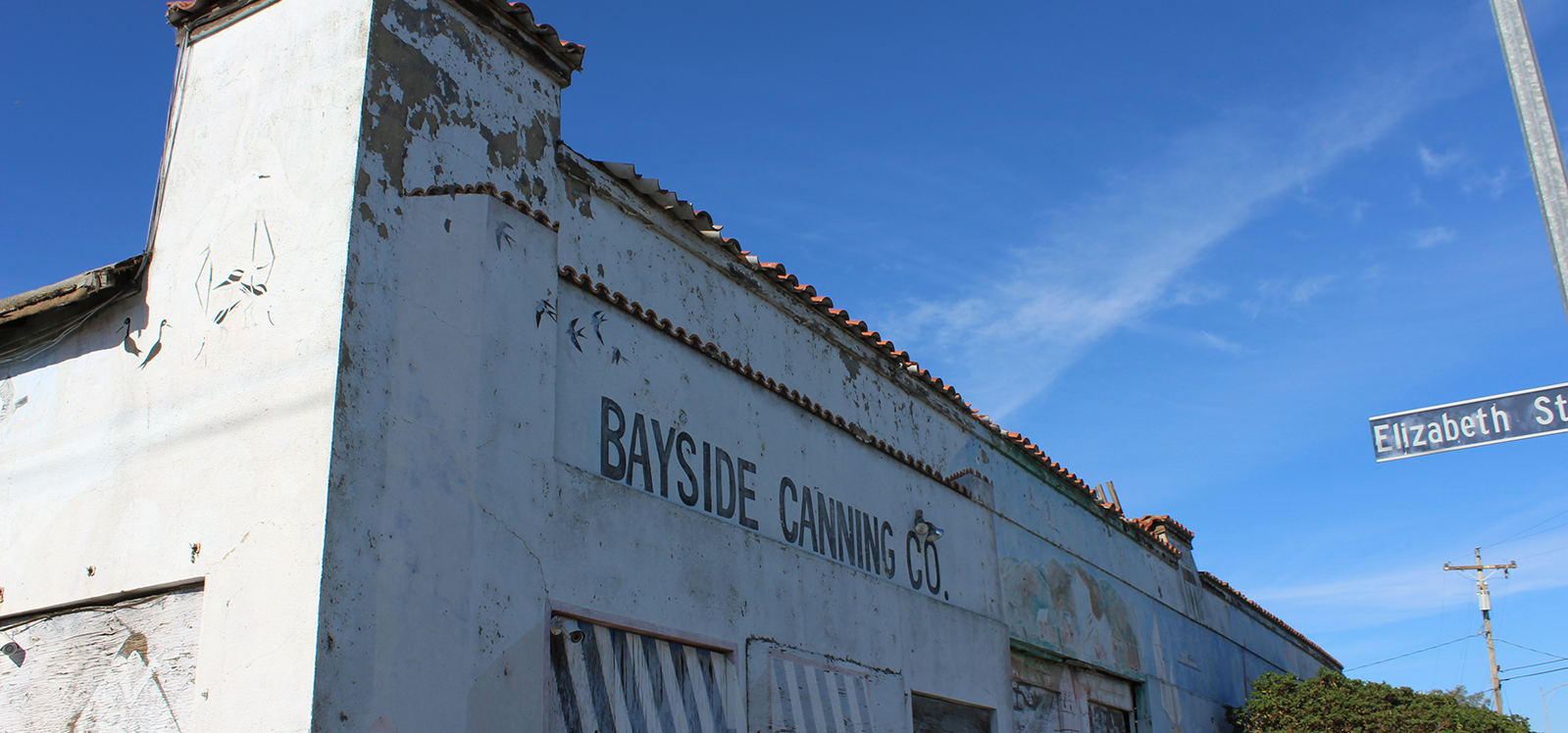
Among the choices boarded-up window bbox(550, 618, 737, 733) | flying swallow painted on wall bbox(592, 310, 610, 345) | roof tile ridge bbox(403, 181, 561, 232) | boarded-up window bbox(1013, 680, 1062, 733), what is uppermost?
roof tile ridge bbox(403, 181, 561, 232)

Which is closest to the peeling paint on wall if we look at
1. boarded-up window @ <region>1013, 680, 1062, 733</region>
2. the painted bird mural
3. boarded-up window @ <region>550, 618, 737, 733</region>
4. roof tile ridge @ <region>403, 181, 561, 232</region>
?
boarded-up window @ <region>1013, 680, 1062, 733</region>

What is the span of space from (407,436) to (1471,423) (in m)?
4.95

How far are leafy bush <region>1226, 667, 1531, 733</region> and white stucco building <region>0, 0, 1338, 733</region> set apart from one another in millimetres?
9362

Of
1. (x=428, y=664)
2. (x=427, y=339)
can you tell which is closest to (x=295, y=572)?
(x=428, y=664)

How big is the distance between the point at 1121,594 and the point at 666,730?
897 cm

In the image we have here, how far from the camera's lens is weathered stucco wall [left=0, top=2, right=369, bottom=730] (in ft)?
15.3

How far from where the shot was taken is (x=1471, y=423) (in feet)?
17.9

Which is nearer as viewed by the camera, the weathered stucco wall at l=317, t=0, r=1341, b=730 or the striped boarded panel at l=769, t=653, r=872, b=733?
the weathered stucco wall at l=317, t=0, r=1341, b=730

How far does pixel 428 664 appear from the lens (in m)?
4.87

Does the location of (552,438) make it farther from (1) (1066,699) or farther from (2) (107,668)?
(1) (1066,699)

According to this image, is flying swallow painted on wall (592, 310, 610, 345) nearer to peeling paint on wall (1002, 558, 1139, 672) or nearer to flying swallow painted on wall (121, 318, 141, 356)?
flying swallow painted on wall (121, 318, 141, 356)

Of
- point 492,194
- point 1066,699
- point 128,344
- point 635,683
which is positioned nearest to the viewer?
point 128,344

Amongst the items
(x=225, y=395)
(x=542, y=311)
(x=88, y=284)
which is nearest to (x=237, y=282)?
(x=225, y=395)

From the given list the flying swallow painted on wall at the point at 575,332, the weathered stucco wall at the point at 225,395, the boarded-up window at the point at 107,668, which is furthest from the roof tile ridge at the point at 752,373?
the boarded-up window at the point at 107,668
